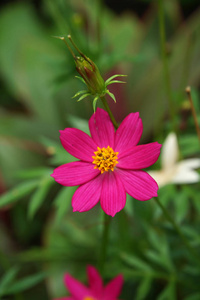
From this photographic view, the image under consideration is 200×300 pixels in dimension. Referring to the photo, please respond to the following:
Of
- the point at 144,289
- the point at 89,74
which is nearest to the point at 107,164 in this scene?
the point at 89,74

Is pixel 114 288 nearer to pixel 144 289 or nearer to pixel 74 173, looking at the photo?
pixel 144 289

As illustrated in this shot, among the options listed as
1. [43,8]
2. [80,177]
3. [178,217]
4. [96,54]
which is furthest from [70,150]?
[43,8]

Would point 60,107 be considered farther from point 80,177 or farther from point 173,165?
point 80,177

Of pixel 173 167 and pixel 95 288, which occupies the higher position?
pixel 173 167

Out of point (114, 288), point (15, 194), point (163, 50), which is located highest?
point (163, 50)

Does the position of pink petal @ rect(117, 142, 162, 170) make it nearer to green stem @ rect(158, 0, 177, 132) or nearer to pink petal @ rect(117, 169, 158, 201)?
pink petal @ rect(117, 169, 158, 201)

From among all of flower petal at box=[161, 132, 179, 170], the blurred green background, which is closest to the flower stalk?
the blurred green background

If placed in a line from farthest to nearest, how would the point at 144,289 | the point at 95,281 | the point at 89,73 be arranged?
the point at 144,289
the point at 95,281
the point at 89,73

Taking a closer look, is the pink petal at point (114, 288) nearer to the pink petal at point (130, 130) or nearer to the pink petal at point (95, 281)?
the pink petal at point (95, 281)
